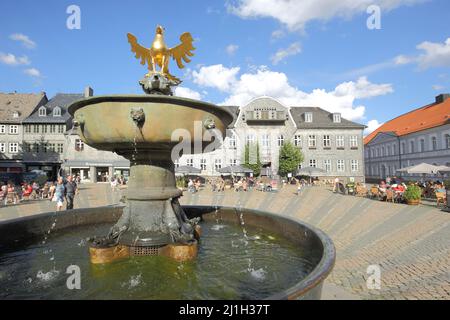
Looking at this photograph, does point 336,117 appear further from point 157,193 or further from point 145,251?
point 145,251

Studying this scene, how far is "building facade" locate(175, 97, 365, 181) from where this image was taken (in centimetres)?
4059

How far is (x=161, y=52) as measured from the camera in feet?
17.3

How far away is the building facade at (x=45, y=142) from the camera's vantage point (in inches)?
1588

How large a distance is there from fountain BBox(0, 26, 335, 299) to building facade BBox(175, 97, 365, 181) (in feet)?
114

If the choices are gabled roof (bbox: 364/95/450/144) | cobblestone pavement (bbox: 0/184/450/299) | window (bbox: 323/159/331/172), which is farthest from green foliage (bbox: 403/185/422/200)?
window (bbox: 323/159/331/172)

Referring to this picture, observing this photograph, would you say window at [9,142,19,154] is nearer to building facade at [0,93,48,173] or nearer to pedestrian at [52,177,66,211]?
building facade at [0,93,48,173]

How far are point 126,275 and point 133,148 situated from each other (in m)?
1.89

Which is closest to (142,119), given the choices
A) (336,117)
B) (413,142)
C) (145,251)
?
(145,251)

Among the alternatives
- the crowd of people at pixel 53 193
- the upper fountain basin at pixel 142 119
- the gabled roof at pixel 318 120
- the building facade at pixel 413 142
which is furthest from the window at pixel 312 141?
the upper fountain basin at pixel 142 119

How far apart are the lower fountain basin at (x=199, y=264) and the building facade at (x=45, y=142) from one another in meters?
39.6

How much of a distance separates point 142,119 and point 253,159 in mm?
35615

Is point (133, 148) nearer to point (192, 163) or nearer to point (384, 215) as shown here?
point (384, 215)

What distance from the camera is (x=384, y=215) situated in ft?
39.1
